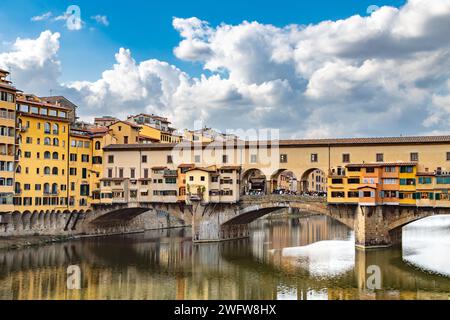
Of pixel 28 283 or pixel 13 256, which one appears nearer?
pixel 28 283

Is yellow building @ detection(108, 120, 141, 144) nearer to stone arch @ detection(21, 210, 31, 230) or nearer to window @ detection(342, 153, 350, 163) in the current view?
stone arch @ detection(21, 210, 31, 230)

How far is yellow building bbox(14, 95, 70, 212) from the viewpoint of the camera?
51.4m

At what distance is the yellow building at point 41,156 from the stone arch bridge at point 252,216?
19.4 feet

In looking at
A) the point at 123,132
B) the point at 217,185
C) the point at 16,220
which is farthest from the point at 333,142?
the point at 16,220

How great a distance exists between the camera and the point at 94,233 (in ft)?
195

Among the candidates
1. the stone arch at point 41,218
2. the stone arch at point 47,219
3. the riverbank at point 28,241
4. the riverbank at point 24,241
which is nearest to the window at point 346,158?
the riverbank at point 28,241

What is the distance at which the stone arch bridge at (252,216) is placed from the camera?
45.7 m

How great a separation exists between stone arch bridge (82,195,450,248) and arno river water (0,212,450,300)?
1718 millimetres

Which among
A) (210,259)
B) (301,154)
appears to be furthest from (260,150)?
(210,259)

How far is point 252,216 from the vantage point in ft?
183

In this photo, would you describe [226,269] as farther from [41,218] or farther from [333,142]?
[41,218]
